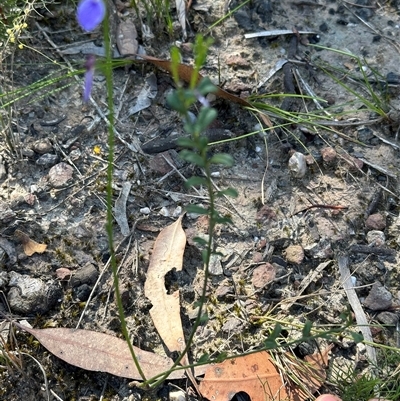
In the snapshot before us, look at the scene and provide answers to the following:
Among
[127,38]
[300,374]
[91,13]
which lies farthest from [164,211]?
[91,13]

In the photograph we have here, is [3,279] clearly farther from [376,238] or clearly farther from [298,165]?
[376,238]

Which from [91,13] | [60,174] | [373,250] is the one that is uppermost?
[91,13]

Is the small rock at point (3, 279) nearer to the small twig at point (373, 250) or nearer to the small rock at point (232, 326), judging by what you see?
the small rock at point (232, 326)

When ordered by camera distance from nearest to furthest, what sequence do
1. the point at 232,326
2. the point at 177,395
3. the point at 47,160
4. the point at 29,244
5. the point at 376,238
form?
the point at 177,395 < the point at 232,326 < the point at 29,244 < the point at 376,238 < the point at 47,160

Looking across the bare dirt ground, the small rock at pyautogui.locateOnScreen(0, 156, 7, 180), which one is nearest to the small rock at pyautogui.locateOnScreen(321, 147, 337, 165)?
the bare dirt ground

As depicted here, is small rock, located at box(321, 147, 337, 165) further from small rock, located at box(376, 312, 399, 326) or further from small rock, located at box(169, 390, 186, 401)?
small rock, located at box(169, 390, 186, 401)

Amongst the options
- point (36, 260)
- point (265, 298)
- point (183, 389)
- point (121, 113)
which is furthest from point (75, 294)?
point (121, 113)
